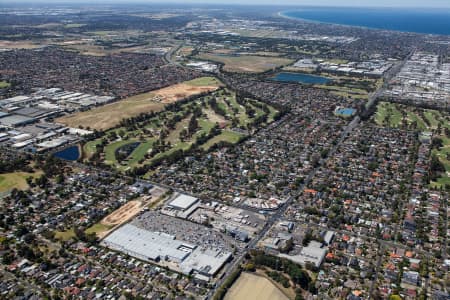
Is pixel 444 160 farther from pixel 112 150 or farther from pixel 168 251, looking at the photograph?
pixel 112 150

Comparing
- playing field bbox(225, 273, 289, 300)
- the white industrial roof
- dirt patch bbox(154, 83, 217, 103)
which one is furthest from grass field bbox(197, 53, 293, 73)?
playing field bbox(225, 273, 289, 300)

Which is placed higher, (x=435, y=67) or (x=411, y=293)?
(x=435, y=67)

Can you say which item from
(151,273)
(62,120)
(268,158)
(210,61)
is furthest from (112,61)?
(151,273)

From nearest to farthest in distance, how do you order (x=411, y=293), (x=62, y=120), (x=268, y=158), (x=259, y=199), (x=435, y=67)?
1. (x=411, y=293)
2. (x=259, y=199)
3. (x=268, y=158)
4. (x=62, y=120)
5. (x=435, y=67)

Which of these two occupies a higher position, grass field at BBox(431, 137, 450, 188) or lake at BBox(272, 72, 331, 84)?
lake at BBox(272, 72, 331, 84)

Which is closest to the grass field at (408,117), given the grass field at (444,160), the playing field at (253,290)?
the grass field at (444,160)

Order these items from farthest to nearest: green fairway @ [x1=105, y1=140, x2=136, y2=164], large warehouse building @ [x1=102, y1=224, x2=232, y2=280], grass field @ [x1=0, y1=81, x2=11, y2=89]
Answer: grass field @ [x1=0, y1=81, x2=11, y2=89], green fairway @ [x1=105, y1=140, x2=136, y2=164], large warehouse building @ [x1=102, y1=224, x2=232, y2=280]

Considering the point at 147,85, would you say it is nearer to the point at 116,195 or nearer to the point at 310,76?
the point at 310,76

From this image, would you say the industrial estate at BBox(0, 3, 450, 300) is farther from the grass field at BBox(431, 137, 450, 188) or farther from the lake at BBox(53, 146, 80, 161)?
the lake at BBox(53, 146, 80, 161)
